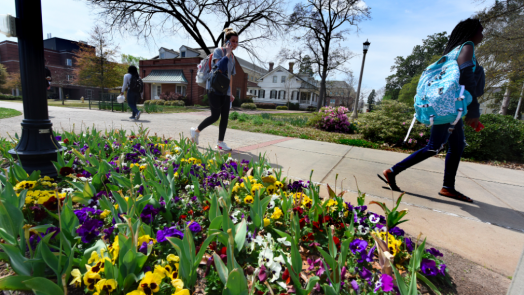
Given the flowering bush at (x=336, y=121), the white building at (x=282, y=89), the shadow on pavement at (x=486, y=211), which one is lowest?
the shadow on pavement at (x=486, y=211)

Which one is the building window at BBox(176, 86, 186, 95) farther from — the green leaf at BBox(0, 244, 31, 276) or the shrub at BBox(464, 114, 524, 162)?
the green leaf at BBox(0, 244, 31, 276)

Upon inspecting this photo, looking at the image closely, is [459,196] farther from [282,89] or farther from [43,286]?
[282,89]

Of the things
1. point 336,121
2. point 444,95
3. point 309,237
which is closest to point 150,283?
point 309,237

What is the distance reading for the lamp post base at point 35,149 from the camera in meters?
2.31

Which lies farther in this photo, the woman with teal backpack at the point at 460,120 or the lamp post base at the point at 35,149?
the woman with teal backpack at the point at 460,120

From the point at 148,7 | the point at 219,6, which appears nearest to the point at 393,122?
the point at 219,6

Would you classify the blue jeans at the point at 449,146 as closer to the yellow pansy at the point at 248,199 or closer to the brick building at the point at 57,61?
the yellow pansy at the point at 248,199

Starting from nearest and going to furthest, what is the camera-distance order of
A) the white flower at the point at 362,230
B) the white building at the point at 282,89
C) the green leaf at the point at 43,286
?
1. the green leaf at the point at 43,286
2. the white flower at the point at 362,230
3. the white building at the point at 282,89

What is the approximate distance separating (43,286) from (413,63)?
6564 centimetres

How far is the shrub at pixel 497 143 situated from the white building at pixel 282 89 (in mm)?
42874

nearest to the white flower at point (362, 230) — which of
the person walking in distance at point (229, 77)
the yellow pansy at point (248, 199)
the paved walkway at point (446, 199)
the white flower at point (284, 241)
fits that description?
the paved walkway at point (446, 199)

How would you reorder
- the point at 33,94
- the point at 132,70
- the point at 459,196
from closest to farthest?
the point at 33,94
the point at 459,196
the point at 132,70

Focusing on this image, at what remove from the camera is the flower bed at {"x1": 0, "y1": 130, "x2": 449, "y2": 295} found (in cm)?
106

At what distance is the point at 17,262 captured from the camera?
1036mm
